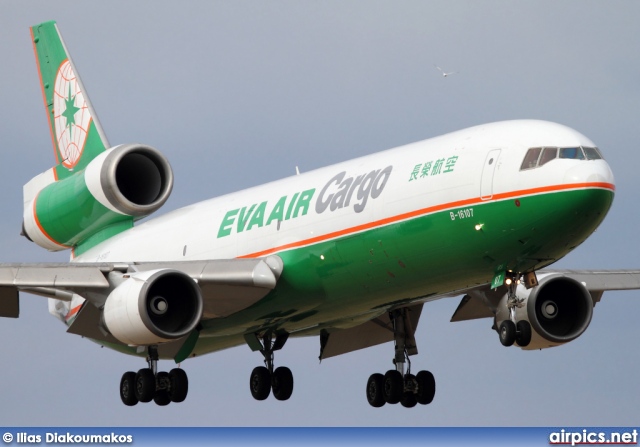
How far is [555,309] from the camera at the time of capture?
126 feet

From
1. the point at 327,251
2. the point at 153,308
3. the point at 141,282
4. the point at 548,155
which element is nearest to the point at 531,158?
the point at 548,155

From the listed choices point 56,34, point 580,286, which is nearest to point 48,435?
point 580,286

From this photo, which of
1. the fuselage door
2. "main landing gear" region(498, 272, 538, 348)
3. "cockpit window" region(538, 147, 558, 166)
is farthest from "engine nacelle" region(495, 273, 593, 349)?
"cockpit window" region(538, 147, 558, 166)

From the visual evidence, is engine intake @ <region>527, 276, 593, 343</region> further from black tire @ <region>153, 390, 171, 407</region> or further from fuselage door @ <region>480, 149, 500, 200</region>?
black tire @ <region>153, 390, 171, 407</region>

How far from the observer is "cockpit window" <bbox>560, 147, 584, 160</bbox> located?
31953 mm

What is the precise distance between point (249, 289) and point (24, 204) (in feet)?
37.8

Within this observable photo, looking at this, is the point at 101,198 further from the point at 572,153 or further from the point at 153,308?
the point at 572,153

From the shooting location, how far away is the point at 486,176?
32.4 meters

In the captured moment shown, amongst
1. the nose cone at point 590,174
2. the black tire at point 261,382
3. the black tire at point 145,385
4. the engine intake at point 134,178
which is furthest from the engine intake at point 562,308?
the engine intake at point 134,178

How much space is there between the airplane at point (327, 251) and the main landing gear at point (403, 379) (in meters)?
0.04

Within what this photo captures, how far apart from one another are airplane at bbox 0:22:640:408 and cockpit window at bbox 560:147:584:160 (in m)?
0.04

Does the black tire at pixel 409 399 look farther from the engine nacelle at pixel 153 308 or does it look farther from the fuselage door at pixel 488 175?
the fuselage door at pixel 488 175

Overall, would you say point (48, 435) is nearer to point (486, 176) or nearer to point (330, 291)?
point (330, 291)

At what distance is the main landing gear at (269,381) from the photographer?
136ft
